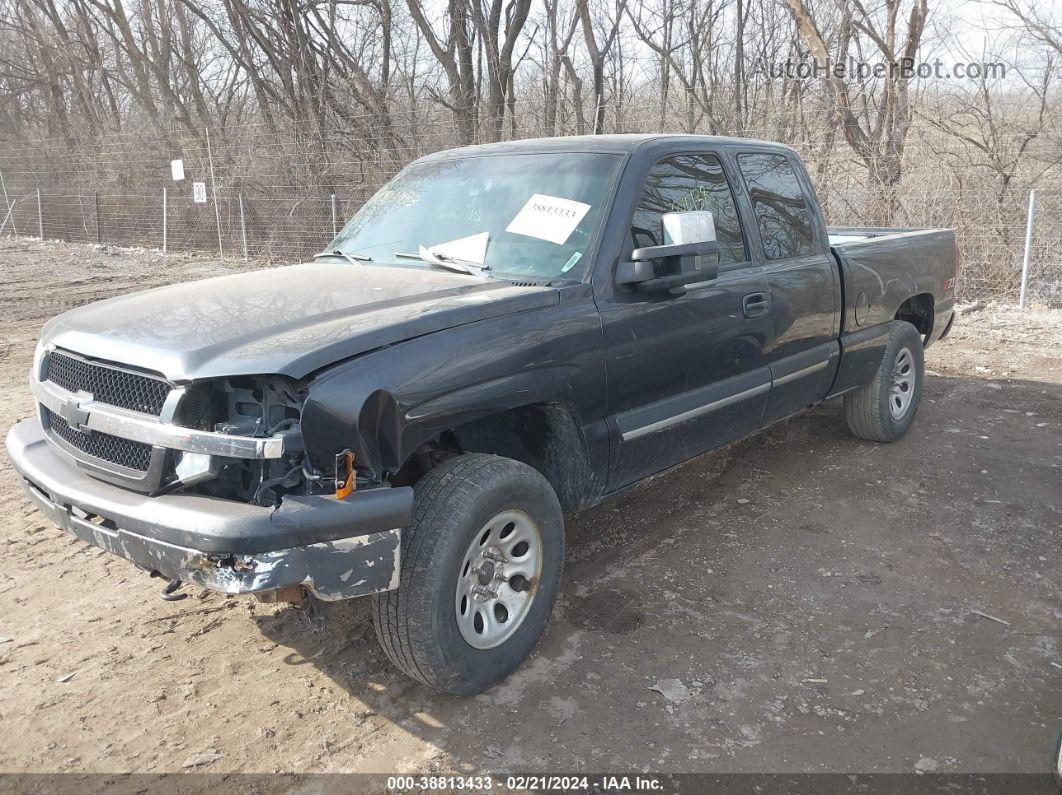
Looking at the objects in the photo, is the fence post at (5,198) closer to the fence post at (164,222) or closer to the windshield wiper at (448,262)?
the fence post at (164,222)

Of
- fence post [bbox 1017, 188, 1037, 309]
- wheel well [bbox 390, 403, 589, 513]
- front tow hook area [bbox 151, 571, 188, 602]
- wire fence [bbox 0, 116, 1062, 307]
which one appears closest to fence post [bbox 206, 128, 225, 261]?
wire fence [bbox 0, 116, 1062, 307]

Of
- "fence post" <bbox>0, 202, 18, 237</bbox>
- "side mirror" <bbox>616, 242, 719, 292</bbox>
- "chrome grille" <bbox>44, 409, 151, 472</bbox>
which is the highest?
"fence post" <bbox>0, 202, 18, 237</bbox>

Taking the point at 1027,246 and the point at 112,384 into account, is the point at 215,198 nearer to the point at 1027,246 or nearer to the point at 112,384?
the point at 1027,246

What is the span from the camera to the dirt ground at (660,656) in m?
2.71

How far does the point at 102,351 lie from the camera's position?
2816 millimetres

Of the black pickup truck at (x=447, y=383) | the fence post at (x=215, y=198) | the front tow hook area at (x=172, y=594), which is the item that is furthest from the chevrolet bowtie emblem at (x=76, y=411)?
the fence post at (x=215, y=198)

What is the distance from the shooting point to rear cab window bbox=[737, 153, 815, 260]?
445cm

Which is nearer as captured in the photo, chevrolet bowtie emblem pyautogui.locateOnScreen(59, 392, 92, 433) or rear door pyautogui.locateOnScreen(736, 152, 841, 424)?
chevrolet bowtie emblem pyautogui.locateOnScreen(59, 392, 92, 433)

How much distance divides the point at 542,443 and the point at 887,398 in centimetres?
319

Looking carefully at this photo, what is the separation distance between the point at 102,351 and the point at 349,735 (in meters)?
1.55

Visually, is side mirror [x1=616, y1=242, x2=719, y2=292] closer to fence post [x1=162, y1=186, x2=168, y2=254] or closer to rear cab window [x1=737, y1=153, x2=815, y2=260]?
rear cab window [x1=737, y1=153, x2=815, y2=260]

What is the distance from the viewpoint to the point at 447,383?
9.07 ft

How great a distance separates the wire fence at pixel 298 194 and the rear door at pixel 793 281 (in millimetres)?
→ 6645

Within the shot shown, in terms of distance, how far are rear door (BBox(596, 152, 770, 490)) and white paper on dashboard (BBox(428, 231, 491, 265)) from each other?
0.60 m
